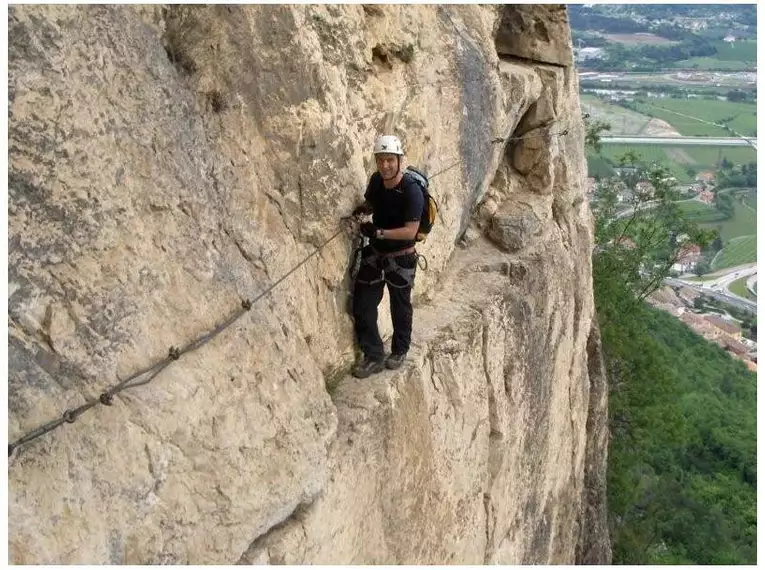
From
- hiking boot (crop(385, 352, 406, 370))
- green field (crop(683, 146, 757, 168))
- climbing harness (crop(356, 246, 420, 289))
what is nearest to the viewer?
climbing harness (crop(356, 246, 420, 289))

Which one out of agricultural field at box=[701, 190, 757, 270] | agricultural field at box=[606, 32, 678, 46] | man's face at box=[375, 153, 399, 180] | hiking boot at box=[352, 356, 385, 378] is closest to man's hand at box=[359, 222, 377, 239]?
man's face at box=[375, 153, 399, 180]

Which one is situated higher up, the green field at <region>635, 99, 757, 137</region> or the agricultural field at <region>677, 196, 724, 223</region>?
the green field at <region>635, 99, 757, 137</region>

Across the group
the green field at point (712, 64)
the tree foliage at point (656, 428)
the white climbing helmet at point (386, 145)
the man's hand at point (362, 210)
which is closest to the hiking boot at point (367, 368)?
the man's hand at point (362, 210)

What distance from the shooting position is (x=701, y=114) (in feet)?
207

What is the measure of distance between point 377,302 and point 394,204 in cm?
88

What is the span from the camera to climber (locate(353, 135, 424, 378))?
5941 mm

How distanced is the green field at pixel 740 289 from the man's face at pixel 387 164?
51168 millimetres

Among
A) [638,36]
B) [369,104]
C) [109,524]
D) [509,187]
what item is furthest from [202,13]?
[638,36]

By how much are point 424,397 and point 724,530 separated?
17.9m

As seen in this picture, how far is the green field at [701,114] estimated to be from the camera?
5994 cm

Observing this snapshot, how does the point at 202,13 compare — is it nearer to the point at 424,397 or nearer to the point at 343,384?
the point at 343,384

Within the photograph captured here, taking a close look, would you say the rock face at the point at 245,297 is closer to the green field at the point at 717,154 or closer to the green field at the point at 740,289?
the green field at the point at 740,289

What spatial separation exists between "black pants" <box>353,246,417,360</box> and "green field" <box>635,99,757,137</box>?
2292 inches

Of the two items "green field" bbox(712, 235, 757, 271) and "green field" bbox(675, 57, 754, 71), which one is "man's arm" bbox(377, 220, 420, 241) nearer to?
"green field" bbox(712, 235, 757, 271)
